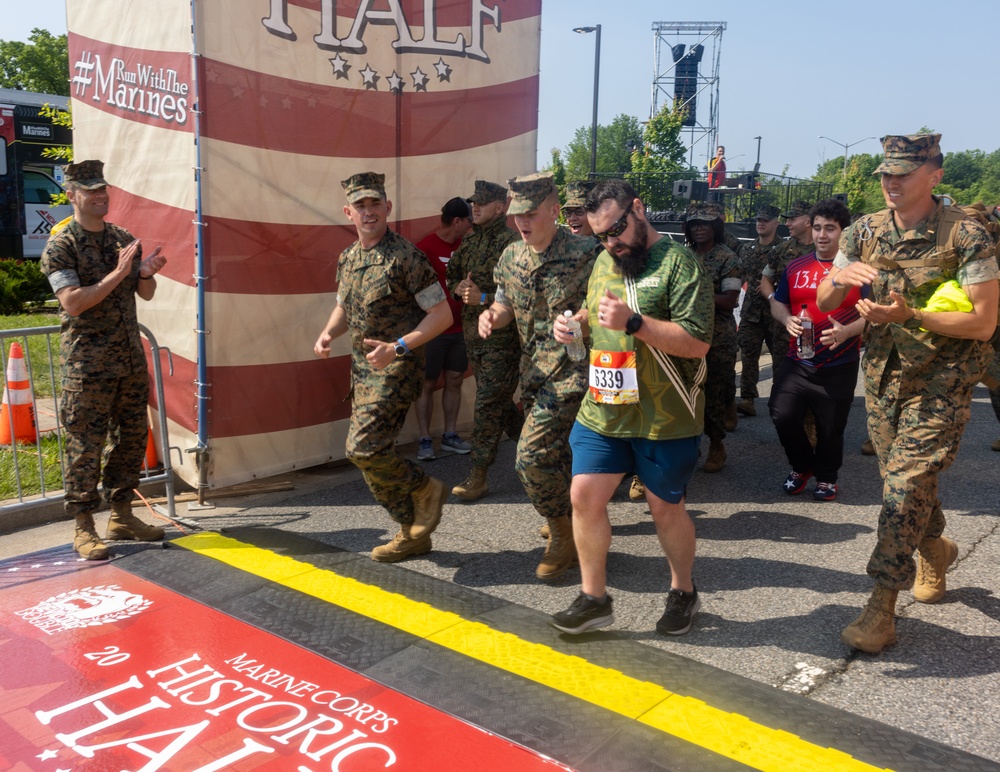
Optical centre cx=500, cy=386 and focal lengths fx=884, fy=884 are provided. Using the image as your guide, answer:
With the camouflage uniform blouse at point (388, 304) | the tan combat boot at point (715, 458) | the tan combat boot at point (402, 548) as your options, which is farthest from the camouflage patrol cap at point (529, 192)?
the tan combat boot at point (715, 458)

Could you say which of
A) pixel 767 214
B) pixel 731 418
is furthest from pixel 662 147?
pixel 731 418

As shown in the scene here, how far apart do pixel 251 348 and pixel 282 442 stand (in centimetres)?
75

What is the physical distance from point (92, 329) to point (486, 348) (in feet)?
7.93

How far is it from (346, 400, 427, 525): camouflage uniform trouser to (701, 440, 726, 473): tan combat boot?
269 centimetres

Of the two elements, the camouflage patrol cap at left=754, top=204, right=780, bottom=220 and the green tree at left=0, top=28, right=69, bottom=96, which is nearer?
the camouflage patrol cap at left=754, top=204, right=780, bottom=220

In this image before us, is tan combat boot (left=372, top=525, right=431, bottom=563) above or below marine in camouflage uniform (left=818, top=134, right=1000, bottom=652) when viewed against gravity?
below

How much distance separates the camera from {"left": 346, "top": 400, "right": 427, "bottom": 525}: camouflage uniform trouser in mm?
4668

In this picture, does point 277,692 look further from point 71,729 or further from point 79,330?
point 79,330

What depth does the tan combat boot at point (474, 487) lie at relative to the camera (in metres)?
5.99

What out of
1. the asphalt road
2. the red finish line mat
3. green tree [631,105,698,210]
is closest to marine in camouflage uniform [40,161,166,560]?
the asphalt road

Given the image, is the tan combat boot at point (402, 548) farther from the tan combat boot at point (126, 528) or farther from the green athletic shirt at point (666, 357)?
the green athletic shirt at point (666, 357)

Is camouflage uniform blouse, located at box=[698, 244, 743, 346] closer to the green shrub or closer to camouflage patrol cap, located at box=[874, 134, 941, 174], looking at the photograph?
camouflage patrol cap, located at box=[874, 134, 941, 174]

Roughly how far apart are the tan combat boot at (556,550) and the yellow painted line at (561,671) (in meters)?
0.64

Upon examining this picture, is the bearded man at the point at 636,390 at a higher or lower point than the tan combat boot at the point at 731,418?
higher
